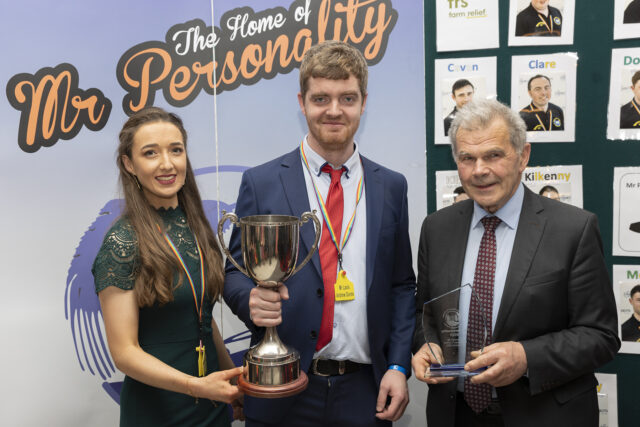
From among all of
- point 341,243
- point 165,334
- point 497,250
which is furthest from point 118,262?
point 497,250

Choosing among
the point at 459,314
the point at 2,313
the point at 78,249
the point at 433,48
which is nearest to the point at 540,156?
the point at 433,48

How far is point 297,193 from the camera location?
197 centimetres

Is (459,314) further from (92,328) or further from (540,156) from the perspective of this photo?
(92,328)

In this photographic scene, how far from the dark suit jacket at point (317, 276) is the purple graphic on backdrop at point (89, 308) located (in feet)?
3.77

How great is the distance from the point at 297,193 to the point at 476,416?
1.09 metres

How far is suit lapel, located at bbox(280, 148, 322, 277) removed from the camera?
1903 mm

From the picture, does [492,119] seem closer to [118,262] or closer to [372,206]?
[372,206]

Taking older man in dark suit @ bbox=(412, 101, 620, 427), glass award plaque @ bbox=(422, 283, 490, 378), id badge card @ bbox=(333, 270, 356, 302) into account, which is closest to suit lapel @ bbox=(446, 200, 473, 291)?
older man in dark suit @ bbox=(412, 101, 620, 427)

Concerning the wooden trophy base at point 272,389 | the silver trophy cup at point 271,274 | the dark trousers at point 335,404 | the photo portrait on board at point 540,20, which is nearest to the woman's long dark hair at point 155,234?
the silver trophy cup at point 271,274

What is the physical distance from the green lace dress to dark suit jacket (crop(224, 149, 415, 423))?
17 centimetres

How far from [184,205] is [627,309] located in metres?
2.44

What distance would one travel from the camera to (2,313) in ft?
8.96

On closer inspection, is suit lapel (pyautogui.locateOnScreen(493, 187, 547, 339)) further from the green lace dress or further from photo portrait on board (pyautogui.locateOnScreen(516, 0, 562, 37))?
photo portrait on board (pyautogui.locateOnScreen(516, 0, 562, 37))

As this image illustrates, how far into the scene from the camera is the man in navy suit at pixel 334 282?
190cm
